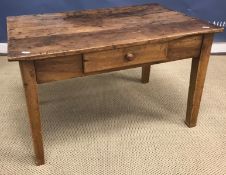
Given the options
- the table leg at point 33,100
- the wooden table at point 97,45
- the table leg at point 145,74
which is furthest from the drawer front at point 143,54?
the table leg at point 145,74

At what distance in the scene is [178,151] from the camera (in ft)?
4.77

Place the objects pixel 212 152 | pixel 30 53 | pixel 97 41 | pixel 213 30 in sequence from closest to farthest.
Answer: pixel 30 53 < pixel 97 41 < pixel 213 30 < pixel 212 152

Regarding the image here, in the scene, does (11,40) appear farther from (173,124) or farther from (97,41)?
(173,124)

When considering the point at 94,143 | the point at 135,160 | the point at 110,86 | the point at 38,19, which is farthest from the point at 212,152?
the point at 38,19

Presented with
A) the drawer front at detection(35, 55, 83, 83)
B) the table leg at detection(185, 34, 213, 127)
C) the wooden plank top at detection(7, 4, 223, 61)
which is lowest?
the table leg at detection(185, 34, 213, 127)

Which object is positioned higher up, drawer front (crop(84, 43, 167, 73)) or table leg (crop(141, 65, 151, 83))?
drawer front (crop(84, 43, 167, 73))

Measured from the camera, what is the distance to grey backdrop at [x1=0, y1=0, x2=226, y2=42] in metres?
2.36

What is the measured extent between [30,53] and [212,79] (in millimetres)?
1518

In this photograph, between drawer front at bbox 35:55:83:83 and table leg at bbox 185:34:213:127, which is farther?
table leg at bbox 185:34:213:127

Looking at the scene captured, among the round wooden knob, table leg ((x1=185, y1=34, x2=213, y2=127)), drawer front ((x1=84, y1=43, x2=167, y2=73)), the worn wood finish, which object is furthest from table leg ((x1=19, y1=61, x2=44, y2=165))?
table leg ((x1=185, y1=34, x2=213, y2=127))

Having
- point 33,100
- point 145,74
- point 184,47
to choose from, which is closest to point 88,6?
point 145,74

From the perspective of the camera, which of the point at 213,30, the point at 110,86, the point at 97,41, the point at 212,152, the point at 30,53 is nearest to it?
the point at 30,53

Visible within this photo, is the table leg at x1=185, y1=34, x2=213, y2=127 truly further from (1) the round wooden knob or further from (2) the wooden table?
(1) the round wooden knob

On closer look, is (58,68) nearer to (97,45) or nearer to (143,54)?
(97,45)
